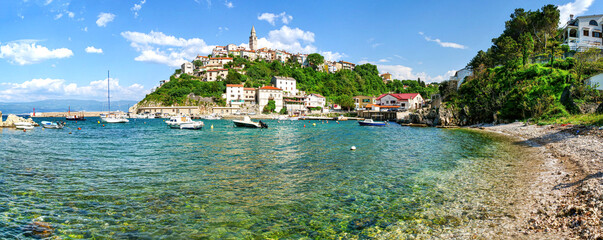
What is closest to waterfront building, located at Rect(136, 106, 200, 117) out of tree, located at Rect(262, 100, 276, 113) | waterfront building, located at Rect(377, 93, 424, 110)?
tree, located at Rect(262, 100, 276, 113)

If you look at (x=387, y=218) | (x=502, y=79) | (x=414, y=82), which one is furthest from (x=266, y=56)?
(x=387, y=218)

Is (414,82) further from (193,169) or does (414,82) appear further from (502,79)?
(193,169)

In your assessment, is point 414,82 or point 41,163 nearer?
point 41,163

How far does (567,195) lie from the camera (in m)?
8.57

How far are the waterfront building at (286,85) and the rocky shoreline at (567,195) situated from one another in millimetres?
94450

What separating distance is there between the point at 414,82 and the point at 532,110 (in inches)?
5041

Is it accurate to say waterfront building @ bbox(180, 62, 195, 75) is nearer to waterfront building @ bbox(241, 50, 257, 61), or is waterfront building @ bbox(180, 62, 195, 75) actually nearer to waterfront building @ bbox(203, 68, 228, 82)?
waterfront building @ bbox(203, 68, 228, 82)

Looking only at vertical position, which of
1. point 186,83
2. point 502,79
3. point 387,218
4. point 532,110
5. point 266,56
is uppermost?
point 266,56

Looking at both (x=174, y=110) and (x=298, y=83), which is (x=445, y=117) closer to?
(x=298, y=83)

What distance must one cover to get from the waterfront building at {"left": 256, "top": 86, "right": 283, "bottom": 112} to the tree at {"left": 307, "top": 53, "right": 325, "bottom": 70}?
1725 inches

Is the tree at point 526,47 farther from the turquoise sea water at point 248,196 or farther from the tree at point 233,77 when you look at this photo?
the tree at point 233,77

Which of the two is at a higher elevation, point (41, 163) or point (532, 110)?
point (532, 110)

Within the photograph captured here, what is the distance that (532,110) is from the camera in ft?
113

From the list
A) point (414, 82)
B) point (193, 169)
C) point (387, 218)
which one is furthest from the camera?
point (414, 82)
